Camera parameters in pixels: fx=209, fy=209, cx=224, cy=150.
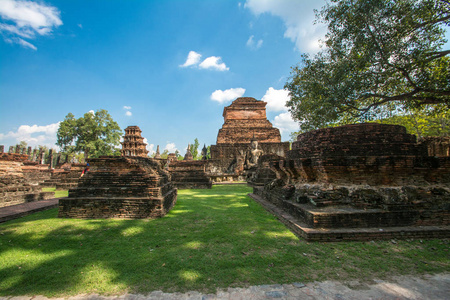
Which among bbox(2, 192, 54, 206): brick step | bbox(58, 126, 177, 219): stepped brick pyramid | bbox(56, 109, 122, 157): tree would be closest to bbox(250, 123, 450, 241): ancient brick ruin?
bbox(58, 126, 177, 219): stepped brick pyramid

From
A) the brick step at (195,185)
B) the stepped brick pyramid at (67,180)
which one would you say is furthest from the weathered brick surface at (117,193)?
the stepped brick pyramid at (67,180)

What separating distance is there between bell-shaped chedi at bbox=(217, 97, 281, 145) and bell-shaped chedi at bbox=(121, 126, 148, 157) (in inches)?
516

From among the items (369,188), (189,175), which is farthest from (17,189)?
(369,188)

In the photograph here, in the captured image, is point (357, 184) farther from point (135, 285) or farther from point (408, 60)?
point (408, 60)

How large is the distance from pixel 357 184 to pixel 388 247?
1379 millimetres

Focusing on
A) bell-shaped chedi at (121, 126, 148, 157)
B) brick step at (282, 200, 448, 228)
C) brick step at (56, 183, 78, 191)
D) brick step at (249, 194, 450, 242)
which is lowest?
brick step at (56, 183, 78, 191)

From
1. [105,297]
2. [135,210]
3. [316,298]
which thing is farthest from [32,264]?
[316,298]

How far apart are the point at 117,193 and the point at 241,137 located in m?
19.9

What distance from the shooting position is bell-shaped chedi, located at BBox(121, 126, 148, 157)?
98.0ft

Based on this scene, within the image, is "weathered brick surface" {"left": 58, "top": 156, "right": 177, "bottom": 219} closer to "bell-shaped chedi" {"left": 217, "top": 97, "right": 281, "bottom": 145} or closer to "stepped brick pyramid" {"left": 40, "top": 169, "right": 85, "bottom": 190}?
"stepped brick pyramid" {"left": 40, "top": 169, "right": 85, "bottom": 190}

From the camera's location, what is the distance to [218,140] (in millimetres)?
24031

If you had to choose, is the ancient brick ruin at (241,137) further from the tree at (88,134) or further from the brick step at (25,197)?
the tree at (88,134)

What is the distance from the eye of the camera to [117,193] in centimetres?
504

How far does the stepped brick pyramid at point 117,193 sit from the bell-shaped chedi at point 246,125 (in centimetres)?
1820
